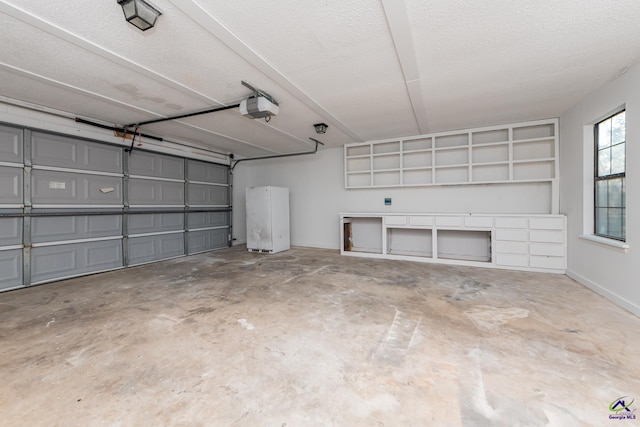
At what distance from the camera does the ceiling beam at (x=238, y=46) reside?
1.91 metres

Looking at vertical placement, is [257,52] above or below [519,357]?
above

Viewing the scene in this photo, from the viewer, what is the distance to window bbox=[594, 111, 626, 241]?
3.07 m

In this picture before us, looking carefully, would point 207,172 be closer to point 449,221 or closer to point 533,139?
point 449,221

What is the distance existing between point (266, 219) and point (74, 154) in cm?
353

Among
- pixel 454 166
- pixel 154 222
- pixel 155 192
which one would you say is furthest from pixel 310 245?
pixel 454 166

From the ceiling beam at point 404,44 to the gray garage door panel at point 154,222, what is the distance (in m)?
5.17

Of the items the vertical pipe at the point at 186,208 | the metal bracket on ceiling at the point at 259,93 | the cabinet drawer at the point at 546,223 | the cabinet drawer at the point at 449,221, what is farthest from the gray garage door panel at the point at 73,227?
the cabinet drawer at the point at 546,223

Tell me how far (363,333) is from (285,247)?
4557 millimetres

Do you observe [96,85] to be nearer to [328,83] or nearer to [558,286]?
[328,83]

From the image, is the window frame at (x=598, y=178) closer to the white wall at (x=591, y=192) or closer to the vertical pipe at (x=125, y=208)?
the white wall at (x=591, y=192)

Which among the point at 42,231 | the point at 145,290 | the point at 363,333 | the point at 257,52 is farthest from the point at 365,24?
the point at 42,231

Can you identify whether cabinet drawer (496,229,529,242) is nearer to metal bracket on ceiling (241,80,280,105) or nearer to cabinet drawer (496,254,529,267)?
cabinet drawer (496,254,529,267)

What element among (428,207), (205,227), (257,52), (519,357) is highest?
(257,52)

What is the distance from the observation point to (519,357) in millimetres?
1950
